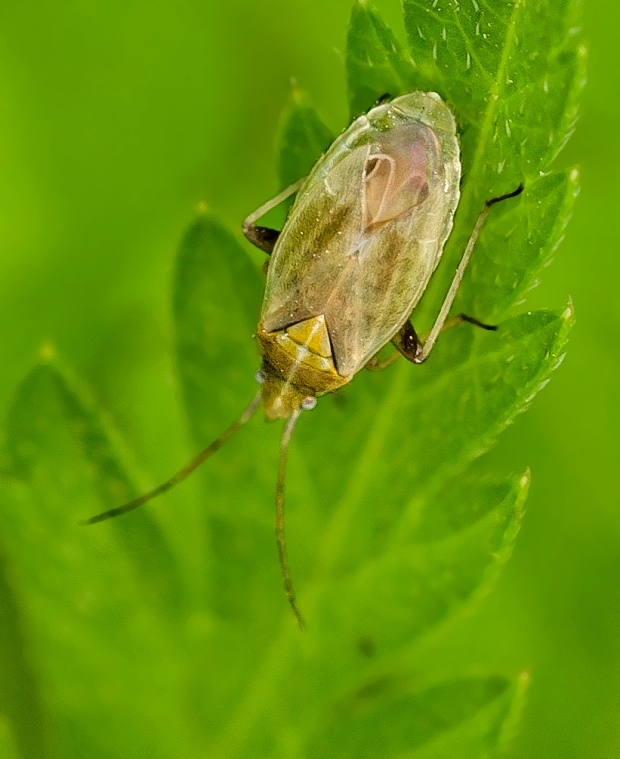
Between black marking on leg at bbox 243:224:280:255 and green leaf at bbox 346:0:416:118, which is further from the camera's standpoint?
black marking on leg at bbox 243:224:280:255

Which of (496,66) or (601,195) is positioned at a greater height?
(496,66)

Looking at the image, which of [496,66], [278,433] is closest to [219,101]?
[278,433]

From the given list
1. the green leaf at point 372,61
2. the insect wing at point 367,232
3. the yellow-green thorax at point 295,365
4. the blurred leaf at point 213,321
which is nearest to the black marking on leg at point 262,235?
the insect wing at point 367,232

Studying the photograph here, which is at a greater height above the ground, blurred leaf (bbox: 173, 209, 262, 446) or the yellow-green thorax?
blurred leaf (bbox: 173, 209, 262, 446)

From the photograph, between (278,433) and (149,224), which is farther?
(149,224)

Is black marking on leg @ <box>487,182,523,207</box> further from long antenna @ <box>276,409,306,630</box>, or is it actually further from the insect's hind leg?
long antenna @ <box>276,409,306,630</box>

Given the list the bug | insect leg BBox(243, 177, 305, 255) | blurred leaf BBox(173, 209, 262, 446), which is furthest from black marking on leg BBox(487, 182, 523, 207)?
insect leg BBox(243, 177, 305, 255)

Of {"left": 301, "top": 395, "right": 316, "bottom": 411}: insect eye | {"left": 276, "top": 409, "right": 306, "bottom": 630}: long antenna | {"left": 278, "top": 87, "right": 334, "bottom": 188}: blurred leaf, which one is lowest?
{"left": 276, "top": 409, "right": 306, "bottom": 630}: long antenna

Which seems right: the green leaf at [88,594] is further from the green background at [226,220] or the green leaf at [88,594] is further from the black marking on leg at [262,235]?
the green background at [226,220]

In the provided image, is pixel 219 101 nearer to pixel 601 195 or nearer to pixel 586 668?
pixel 601 195
